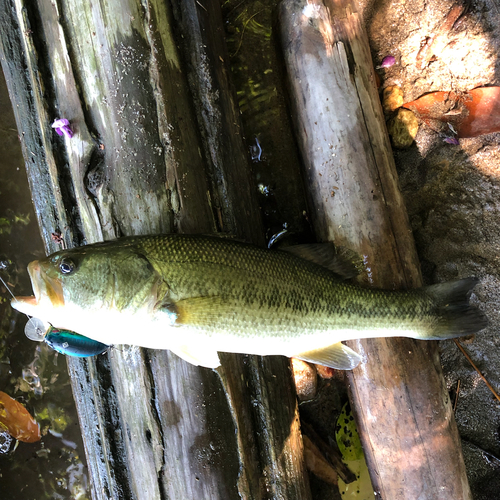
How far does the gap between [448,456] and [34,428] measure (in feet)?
12.7

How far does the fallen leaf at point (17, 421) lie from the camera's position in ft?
11.9

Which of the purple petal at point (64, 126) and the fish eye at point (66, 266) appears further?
the purple petal at point (64, 126)

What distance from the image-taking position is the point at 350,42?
2.74 m

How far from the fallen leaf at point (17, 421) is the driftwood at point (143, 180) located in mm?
1486

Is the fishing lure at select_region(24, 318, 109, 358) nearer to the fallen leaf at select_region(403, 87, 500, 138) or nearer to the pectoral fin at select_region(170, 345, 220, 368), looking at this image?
the pectoral fin at select_region(170, 345, 220, 368)

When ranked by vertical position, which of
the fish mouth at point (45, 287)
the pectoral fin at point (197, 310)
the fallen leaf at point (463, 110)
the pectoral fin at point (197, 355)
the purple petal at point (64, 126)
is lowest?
the pectoral fin at point (197, 355)

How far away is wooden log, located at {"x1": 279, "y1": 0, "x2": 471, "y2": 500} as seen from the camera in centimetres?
266

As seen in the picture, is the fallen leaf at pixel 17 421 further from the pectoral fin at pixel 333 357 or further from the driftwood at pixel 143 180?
the pectoral fin at pixel 333 357

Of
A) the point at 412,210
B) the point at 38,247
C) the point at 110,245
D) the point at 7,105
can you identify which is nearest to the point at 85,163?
the point at 110,245

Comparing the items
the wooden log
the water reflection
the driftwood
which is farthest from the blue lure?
the wooden log

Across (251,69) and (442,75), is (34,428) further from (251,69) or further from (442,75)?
(442,75)

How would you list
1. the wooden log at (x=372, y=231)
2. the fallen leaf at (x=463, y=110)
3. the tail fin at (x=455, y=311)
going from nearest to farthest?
the tail fin at (x=455, y=311), the wooden log at (x=372, y=231), the fallen leaf at (x=463, y=110)

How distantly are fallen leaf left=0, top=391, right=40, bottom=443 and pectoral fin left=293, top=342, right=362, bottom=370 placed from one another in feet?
10.2

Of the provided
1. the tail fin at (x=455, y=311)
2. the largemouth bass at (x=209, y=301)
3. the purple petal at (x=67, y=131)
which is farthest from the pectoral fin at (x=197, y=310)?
the tail fin at (x=455, y=311)
